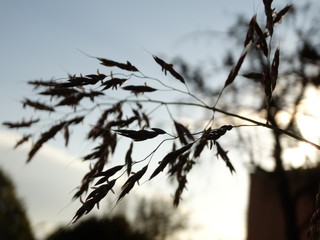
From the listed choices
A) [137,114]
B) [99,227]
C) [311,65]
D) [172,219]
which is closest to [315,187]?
[311,65]

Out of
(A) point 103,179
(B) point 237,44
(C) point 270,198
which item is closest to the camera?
(A) point 103,179

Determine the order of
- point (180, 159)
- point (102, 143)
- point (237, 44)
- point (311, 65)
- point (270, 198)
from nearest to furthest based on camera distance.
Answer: point (180, 159), point (102, 143), point (311, 65), point (237, 44), point (270, 198)

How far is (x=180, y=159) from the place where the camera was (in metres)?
2.15

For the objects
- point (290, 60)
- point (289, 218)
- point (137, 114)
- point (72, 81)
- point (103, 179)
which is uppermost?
point (290, 60)

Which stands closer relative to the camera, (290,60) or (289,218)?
(290,60)

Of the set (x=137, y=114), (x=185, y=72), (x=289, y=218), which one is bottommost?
(x=137, y=114)

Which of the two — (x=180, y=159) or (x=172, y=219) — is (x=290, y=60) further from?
(x=172, y=219)

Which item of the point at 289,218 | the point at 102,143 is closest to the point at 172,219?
the point at 289,218

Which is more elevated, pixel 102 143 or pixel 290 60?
pixel 290 60

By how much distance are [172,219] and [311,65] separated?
19121 millimetres

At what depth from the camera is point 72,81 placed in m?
1.57

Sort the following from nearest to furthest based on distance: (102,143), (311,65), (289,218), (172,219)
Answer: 1. (102,143)
2. (311,65)
3. (289,218)
4. (172,219)

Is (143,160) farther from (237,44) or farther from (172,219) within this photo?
(172,219)

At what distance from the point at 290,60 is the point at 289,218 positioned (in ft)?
16.9
